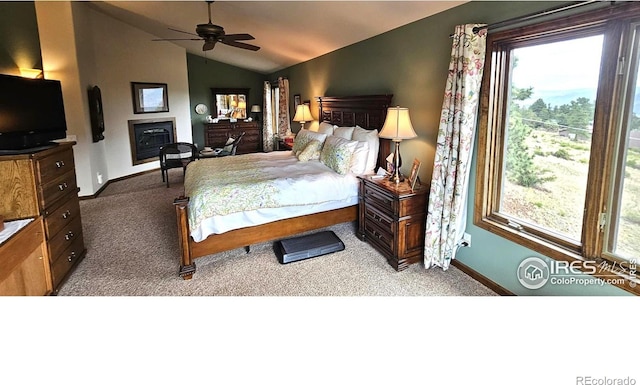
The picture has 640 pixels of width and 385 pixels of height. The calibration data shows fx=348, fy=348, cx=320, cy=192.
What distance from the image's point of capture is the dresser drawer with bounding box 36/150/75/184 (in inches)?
99.3

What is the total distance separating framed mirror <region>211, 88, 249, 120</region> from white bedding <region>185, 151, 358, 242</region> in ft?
18.9

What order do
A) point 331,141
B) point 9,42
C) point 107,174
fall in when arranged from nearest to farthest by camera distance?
point 331,141, point 9,42, point 107,174

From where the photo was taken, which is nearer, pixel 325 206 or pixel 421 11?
pixel 421 11

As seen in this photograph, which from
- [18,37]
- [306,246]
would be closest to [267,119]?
[18,37]

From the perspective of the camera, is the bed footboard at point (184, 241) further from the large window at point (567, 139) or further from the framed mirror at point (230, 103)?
the framed mirror at point (230, 103)

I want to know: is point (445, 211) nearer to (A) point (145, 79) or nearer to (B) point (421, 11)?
(B) point (421, 11)

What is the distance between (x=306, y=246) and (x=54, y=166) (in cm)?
220

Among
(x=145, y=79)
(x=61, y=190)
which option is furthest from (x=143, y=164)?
(x=61, y=190)

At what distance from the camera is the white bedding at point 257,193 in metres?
3.05

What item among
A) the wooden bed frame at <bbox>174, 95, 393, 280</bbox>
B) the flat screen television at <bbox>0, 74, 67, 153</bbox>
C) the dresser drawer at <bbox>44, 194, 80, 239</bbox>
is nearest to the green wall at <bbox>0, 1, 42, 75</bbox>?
the flat screen television at <bbox>0, 74, 67, 153</bbox>

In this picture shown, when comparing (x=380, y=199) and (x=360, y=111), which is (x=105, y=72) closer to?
(x=360, y=111)

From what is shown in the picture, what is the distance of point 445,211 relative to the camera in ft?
9.43

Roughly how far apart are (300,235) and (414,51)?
2.21m

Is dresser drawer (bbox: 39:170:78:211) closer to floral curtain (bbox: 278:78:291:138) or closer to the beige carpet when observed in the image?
the beige carpet
